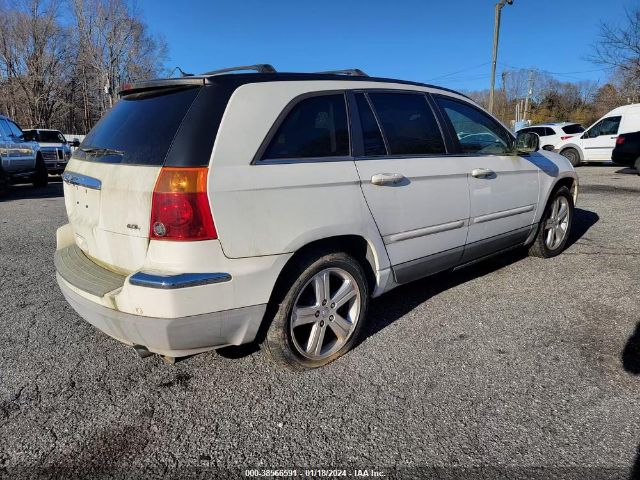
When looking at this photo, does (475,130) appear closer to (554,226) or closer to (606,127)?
(554,226)

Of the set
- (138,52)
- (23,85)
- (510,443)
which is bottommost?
(510,443)

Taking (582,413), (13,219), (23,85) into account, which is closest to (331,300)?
(582,413)

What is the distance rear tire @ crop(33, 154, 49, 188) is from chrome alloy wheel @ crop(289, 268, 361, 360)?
1309 cm

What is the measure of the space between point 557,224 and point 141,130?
14.6ft

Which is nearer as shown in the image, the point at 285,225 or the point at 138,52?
the point at 285,225

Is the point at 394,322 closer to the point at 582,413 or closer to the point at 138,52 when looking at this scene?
the point at 582,413

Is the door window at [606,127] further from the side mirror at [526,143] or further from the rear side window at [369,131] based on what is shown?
the rear side window at [369,131]

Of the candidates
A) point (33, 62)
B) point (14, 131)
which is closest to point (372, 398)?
point (14, 131)

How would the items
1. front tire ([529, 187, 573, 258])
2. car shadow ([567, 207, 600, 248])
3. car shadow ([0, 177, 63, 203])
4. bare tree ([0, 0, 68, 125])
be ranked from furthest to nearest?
bare tree ([0, 0, 68, 125]), car shadow ([0, 177, 63, 203]), car shadow ([567, 207, 600, 248]), front tire ([529, 187, 573, 258])

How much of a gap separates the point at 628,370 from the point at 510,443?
1170 mm

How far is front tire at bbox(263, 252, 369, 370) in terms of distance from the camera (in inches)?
103

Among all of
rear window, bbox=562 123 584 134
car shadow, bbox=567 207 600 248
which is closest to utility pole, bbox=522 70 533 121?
rear window, bbox=562 123 584 134

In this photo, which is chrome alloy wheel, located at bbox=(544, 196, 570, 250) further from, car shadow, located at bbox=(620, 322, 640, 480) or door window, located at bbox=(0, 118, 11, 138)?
door window, located at bbox=(0, 118, 11, 138)

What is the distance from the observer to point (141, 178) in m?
2.32
